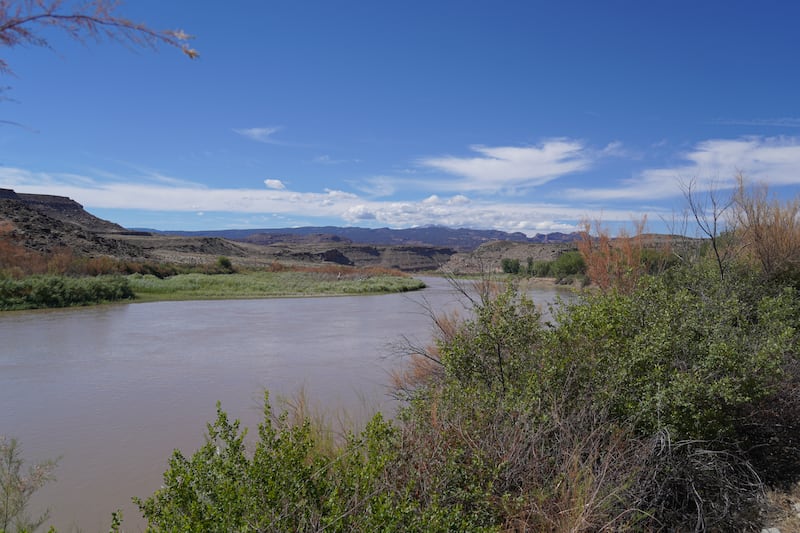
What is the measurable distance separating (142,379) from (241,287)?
21.8 m

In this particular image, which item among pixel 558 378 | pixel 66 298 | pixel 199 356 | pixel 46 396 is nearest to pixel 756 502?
pixel 558 378

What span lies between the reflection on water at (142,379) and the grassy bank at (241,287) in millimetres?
7002

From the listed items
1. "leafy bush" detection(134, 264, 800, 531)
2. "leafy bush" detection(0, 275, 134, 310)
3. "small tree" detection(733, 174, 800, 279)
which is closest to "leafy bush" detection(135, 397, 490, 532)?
"leafy bush" detection(134, 264, 800, 531)

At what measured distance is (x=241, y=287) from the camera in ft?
106

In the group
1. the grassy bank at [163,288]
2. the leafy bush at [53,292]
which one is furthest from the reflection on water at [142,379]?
the grassy bank at [163,288]

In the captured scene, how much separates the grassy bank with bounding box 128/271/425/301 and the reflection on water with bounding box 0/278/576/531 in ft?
23.0

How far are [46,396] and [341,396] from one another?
544 centimetres

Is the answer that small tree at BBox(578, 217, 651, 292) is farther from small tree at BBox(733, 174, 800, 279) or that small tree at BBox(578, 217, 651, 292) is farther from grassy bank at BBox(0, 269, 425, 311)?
grassy bank at BBox(0, 269, 425, 311)

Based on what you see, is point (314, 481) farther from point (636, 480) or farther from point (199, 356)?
point (199, 356)

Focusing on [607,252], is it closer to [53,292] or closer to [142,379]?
[142,379]

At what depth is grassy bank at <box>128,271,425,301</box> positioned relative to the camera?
27922mm

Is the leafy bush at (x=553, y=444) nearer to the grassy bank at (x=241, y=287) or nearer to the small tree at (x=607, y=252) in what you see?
the small tree at (x=607, y=252)

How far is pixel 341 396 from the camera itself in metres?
9.66

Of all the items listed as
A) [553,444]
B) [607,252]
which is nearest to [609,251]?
[607,252]
